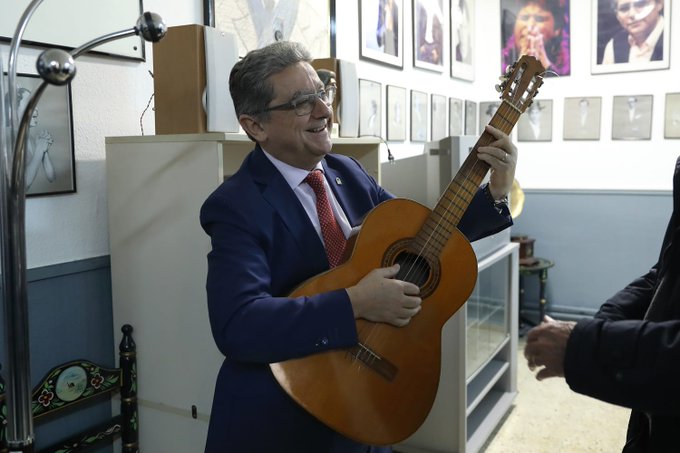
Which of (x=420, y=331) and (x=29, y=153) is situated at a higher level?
(x=29, y=153)

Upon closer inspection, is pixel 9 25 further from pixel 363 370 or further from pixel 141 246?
pixel 363 370

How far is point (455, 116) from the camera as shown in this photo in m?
4.66

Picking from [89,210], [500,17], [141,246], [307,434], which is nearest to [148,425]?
[141,246]

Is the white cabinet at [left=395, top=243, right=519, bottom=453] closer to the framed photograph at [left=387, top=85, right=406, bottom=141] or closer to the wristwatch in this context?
the framed photograph at [left=387, top=85, right=406, bottom=141]

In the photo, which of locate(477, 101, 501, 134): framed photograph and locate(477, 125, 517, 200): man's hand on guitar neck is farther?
locate(477, 101, 501, 134): framed photograph

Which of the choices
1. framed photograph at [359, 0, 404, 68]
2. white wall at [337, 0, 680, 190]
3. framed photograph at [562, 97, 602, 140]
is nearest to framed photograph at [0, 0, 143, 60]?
framed photograph at [359, 0, 404, 68]

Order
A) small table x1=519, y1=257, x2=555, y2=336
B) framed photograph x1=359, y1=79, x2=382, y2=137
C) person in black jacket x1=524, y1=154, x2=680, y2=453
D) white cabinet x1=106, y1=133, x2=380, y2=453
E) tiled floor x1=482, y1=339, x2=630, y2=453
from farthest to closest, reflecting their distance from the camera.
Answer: small table x1=519, y1=257, x2=555, y2=336 → framed photograph x1=359, y1=79, x2=382, y2=137 → tiled floor x1=482, y1=339, x2=630, y2=453 → white cabinet x1=106, y1=133, x2=380, y2=453 → person in black jacket x1=524, y1=154, x2=680, y2=453

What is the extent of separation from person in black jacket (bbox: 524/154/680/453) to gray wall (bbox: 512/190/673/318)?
388 centimetres

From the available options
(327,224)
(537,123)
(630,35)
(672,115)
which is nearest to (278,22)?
(327,224)

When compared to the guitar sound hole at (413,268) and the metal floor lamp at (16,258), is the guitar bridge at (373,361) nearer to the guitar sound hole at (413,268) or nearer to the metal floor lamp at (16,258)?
the guitar sound hole at (413,268)

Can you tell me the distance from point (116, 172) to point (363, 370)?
3.57 feet

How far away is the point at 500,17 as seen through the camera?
16.6 ft

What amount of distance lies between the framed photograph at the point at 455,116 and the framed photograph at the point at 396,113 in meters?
0.84

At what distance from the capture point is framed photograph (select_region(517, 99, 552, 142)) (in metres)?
4.98
